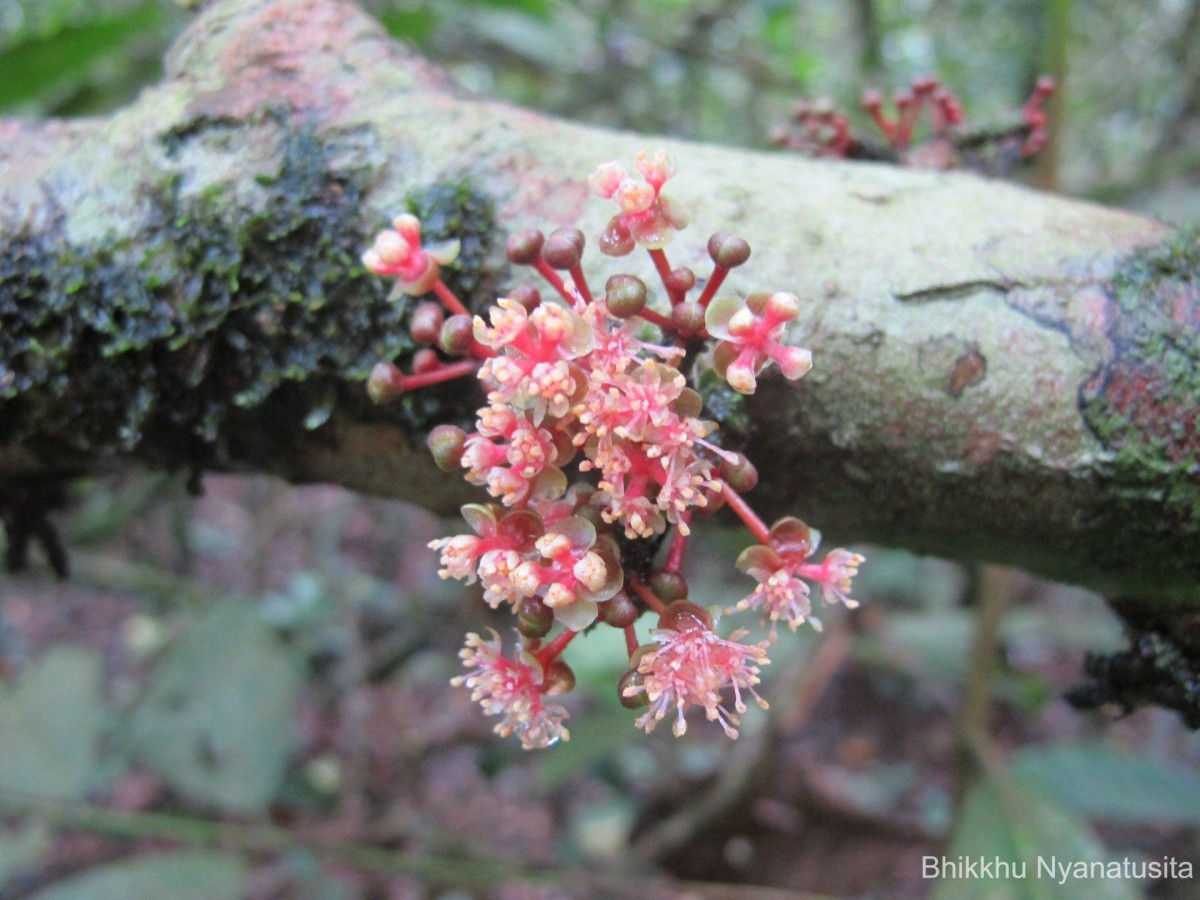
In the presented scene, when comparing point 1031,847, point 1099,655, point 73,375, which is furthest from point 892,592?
point 73,375

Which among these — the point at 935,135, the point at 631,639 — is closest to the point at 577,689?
the point at 935,135

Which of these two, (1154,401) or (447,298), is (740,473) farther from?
(1154,401)

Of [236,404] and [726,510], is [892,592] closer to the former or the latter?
[726,510]

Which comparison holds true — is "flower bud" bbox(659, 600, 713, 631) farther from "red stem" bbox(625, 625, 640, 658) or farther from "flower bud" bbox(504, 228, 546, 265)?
"flower bud" bbox(504, 228, 546, 265)

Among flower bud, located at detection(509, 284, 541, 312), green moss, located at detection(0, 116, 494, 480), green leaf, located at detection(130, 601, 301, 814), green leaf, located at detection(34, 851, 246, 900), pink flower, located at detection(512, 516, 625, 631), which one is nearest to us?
pink flower, located at detection(512, 516, 625, 631)

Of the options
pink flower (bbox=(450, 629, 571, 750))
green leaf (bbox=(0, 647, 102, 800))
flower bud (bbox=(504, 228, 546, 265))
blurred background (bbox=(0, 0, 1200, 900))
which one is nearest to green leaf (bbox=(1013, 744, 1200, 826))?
blurred background (bbox=(0, 0, 1200, 900))
